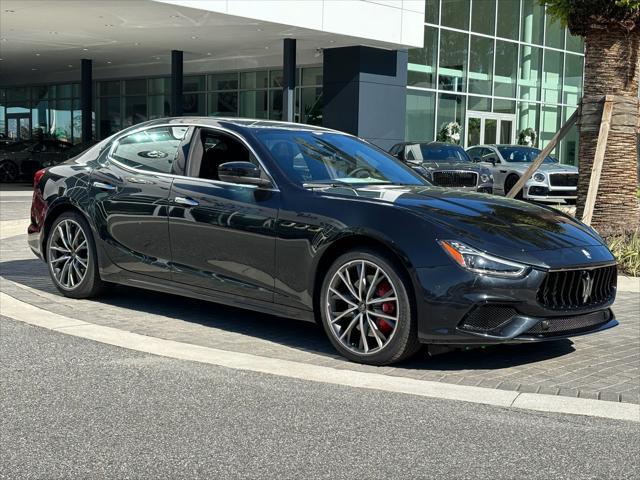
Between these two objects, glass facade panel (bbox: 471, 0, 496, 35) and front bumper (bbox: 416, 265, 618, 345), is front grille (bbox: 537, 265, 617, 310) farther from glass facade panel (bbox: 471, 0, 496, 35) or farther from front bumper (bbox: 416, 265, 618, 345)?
glass facade panel (bbox: 471, 0, 496, 35)

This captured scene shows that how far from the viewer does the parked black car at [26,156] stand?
2886 centimetres

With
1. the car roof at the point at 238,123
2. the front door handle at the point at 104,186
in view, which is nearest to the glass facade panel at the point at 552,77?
the car roof at the point at 238,123

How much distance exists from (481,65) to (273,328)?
28.3 meters

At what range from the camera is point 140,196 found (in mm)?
7105

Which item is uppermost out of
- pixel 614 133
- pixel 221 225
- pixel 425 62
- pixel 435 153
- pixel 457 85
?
pixel 425 62

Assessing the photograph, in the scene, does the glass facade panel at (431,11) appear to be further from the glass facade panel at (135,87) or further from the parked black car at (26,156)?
the glass facade panel at (135,87)

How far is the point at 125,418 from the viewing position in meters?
4.57

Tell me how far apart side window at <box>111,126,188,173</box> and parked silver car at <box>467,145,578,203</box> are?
16.2m

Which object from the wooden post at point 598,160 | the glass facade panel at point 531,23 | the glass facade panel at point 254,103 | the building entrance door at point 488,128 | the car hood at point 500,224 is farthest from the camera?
the glass facade panel at point 531,23

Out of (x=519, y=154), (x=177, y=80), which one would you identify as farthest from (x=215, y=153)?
(x=177, y=80)

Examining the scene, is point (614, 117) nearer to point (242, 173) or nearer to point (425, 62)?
point (242, 173)

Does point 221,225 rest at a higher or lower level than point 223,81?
lower

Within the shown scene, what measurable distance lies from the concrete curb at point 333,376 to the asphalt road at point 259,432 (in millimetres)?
131

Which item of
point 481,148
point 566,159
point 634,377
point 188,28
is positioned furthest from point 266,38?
point 634,377
